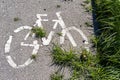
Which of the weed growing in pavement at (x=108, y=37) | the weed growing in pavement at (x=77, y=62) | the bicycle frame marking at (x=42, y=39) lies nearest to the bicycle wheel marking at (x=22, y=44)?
the bicycle frame marking at (x=42, y=39)

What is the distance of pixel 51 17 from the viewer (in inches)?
172

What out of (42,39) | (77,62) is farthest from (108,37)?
(42,39)

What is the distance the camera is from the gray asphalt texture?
3.69 meters

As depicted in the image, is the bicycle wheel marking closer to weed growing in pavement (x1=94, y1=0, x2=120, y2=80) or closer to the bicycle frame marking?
the bicycle frame marking

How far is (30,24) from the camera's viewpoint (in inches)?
167

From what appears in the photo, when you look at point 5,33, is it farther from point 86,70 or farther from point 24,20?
point 86,70

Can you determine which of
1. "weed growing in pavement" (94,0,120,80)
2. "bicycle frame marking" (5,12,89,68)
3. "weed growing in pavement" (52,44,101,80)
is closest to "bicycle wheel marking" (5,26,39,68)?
"bicycle frame marking" (5,12,89,68)

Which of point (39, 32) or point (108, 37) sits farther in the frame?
point (39, 32)

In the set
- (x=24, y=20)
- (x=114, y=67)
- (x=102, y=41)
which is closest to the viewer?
(x=114, y=67)

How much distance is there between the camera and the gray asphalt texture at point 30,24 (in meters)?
3.69

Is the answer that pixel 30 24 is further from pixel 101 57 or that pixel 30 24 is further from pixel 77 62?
pixel 101 57

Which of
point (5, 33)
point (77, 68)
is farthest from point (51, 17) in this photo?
point (77, 68)

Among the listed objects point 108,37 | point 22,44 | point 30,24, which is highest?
point 108,37

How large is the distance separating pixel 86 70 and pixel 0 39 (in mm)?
1296
